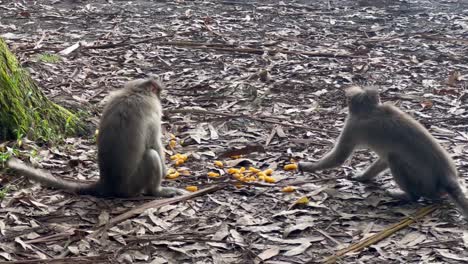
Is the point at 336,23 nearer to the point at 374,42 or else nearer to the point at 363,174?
the point at 374,42

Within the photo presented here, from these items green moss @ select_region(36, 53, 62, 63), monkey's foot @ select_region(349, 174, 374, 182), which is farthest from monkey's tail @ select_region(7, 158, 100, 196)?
green moss @ select_region(36, 53, 62, 63)

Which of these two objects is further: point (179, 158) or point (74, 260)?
point (179, 158)

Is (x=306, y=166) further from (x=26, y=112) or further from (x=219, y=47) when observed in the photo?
(x=219, y=47)

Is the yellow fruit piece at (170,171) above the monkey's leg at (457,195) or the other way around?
the other way around

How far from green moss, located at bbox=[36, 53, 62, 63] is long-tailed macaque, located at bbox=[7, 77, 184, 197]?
15.6 feet

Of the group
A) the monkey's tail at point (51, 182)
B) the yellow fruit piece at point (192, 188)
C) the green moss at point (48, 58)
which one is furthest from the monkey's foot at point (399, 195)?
the green moss at point (48, 58)

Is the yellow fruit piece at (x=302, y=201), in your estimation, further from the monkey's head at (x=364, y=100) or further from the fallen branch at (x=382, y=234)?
the monkey's head at (x=364, y=100)

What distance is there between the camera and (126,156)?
6.93m

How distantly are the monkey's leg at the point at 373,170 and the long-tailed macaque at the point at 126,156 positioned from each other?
6.30 ft

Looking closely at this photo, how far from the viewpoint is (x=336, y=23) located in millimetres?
14953

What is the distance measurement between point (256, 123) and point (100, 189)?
2954 millimetres

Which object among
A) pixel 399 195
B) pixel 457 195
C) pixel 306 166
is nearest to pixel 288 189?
pixel 306 166

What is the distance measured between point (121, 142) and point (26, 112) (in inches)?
81.8

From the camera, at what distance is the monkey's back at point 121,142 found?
6.88m
